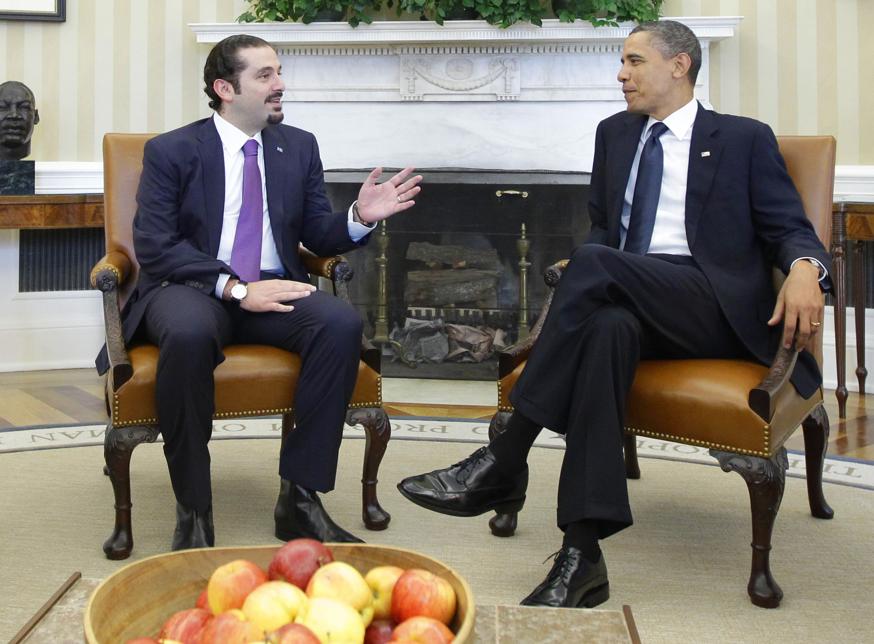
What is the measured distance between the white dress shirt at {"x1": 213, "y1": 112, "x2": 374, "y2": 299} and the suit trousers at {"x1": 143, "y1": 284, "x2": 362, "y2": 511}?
8.7 inches

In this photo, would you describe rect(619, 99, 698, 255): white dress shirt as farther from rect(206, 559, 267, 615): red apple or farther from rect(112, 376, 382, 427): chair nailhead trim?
rect(206, 559, 267, 615): red apple

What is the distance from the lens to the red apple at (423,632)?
1.06 metres

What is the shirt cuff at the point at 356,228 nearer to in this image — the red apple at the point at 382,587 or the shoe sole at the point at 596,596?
the shoe sole at the point at 596,596

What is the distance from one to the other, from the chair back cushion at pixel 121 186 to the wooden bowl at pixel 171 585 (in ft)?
6.09

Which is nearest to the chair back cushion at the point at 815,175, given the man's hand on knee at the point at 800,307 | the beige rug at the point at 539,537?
the man's hand on knee at the point at 800,307

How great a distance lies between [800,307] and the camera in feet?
7.63

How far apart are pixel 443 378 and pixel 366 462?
2105 millimetres

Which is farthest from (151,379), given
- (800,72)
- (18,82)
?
(800,72)

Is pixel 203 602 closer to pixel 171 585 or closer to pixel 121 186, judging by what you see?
pixel 171 585

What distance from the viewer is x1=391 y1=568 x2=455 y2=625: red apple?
113 cm

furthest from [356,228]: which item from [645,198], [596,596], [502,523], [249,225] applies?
[596,596]

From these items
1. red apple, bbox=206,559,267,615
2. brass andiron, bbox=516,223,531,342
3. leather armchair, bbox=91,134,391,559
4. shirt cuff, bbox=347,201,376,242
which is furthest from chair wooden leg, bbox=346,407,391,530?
brass andiron, bbox=516,223,531,342

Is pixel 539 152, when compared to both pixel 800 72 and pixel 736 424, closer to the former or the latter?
pixel 800 72

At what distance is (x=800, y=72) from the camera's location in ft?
15.5
